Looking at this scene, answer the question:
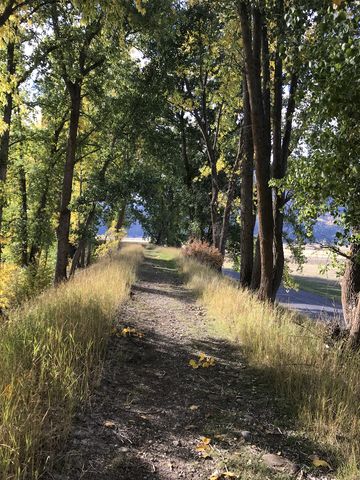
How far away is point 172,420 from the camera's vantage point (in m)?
3.95

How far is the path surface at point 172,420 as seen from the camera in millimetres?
3123

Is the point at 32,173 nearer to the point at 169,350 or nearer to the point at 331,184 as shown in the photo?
the point at 169,350

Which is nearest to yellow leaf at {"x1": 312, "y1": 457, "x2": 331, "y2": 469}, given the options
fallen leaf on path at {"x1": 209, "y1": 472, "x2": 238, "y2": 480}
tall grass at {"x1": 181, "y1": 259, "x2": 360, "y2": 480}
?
tall grass at {"x1": 181, "y1": 259, "x2": 360, "y2": 480}

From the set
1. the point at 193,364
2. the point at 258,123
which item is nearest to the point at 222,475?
the point at 193,364

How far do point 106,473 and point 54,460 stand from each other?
1.24 ft

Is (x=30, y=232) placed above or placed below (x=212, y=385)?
above

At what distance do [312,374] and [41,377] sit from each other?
2907 mm

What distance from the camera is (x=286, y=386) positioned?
468cm

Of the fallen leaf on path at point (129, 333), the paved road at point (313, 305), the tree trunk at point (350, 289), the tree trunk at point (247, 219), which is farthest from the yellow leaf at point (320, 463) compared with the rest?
the tree trunk at point (247, 219)

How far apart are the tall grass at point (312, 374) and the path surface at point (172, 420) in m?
0.22

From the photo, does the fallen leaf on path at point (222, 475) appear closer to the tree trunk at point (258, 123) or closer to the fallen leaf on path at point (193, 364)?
the fallen leaf on path at point (193, 364)

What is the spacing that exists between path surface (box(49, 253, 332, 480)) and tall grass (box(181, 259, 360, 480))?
217 mm

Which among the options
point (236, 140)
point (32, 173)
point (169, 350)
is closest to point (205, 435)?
point (169, 350)

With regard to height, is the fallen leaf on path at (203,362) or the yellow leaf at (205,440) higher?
the fallen leaf on path at (203,362)
